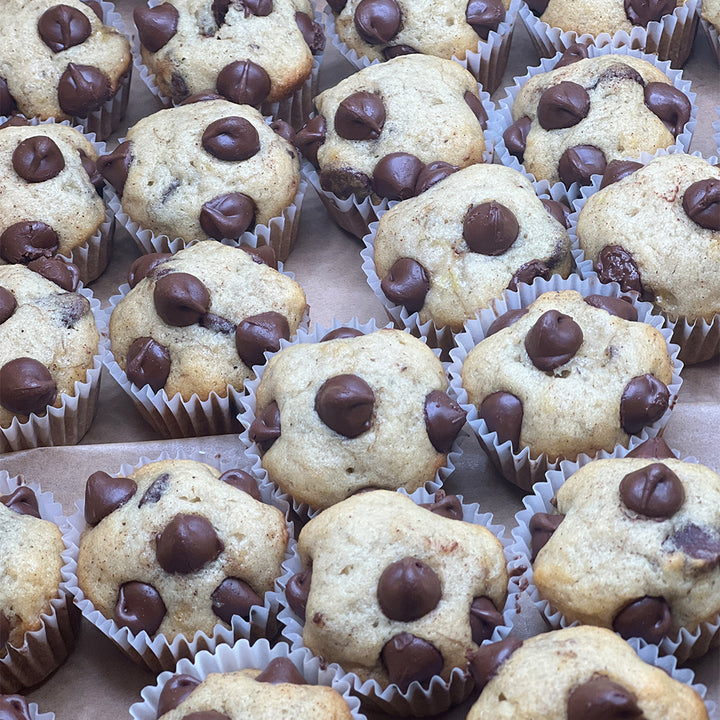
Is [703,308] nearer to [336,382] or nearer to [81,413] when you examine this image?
[336,382]

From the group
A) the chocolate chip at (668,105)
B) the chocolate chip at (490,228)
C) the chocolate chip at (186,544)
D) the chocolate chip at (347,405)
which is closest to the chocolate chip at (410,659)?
the chocolate chip at (186,544)

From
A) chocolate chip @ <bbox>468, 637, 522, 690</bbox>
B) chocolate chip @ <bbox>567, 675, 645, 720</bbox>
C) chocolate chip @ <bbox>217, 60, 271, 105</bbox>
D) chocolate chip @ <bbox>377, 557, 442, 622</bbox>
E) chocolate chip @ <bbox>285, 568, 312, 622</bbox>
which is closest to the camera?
chocolate chip @ <bbox>567, 675, 645, 720</bbox>

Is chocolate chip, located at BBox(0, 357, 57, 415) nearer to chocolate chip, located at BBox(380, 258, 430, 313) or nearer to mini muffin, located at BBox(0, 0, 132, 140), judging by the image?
chocolate chip, located at BBox(380, 258, 430, 313)

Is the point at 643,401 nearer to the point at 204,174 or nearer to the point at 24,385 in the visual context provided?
the point at 204,174

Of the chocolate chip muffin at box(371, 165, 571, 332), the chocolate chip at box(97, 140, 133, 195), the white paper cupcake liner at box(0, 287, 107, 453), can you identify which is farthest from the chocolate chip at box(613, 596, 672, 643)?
the chocolate chip at box(97, 140, 133, 195)

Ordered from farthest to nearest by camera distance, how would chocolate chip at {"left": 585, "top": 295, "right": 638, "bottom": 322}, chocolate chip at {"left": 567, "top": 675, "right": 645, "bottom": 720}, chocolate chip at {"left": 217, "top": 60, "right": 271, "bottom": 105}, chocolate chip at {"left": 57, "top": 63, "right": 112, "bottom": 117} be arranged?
chocolate chip at {"left": 57, "top": 63, "right": 112, "bottom": 117}
chocolate chip at {"left": 217, "top": 60, "right": 271, "bottom": 105}
chocolate chip at {"left": 585, "top": 295, "right": 638, "bottom": 322}
chocolate chip at {"left": 567, "top": 675, "right": 645, "bottom": 720}

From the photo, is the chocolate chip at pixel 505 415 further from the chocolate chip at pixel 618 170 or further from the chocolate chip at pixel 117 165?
the chocolate chip at pixel 117 165

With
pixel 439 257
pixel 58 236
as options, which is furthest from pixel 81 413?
pixel 439 257

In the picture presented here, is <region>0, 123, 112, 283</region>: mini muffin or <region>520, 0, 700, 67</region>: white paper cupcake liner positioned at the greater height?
<region>520, 0, 700, 67</region>: white paper cupcake liner
